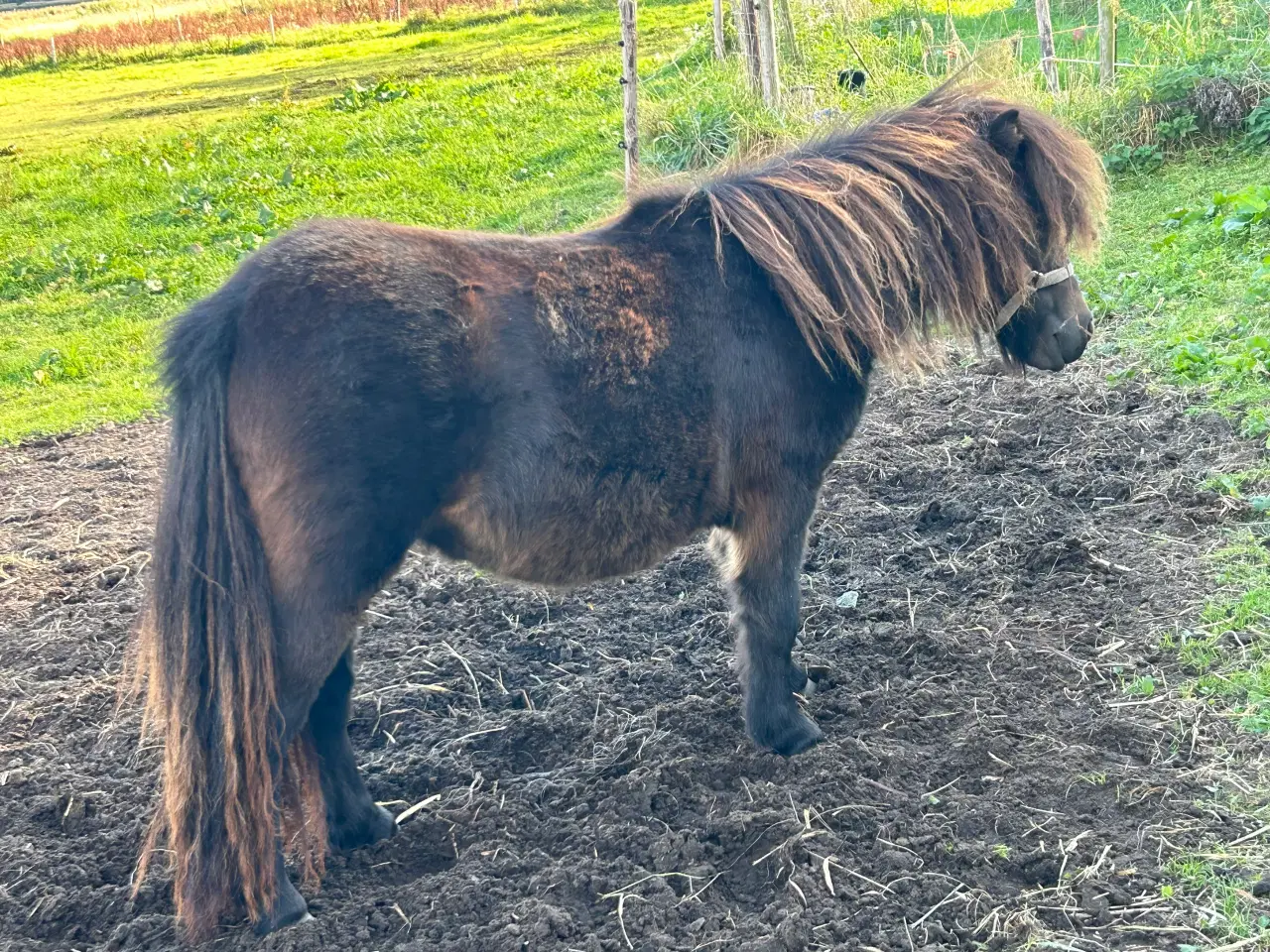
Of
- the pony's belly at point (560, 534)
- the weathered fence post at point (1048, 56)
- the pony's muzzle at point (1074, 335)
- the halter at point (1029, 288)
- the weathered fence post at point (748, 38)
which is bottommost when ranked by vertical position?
the pony's belly at point (560, 534)

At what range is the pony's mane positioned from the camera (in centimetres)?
343

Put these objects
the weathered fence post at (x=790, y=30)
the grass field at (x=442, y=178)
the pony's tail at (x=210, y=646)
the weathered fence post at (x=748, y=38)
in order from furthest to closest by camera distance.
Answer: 1. the weathered fence post at (x=790, y=30)
2. the weathered fence post at (x=748, y=38)
3. the grass field at (x=442, y=178)
4. the pony's tail at (x=210, y=646)

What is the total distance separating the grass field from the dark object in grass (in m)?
0.21

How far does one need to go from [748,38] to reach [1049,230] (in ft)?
24.5

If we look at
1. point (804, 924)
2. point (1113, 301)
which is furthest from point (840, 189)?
point (1113, 301)

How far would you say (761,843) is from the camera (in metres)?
3.05

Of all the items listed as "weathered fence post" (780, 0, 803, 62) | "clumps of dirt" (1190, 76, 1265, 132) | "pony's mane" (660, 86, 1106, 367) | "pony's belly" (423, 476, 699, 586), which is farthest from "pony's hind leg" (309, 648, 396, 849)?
"weathered fence post" (780, 0, 803, 62)

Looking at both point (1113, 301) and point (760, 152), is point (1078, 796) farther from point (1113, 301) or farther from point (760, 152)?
point (1113, 301)

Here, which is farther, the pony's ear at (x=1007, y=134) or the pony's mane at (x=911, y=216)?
the pony's ear at (x=1007, y=134)

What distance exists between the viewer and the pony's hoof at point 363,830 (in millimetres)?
3270

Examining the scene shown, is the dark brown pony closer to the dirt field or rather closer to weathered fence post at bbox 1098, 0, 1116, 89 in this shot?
the dirt field

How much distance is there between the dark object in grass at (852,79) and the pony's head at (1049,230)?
7231 millimetres

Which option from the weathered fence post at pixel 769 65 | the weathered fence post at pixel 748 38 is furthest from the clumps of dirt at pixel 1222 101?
the weathered fence post at pixel 748 38

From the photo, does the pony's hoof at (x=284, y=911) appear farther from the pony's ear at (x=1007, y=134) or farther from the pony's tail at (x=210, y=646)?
A: the pony's ear at (x=1007, y=134)
